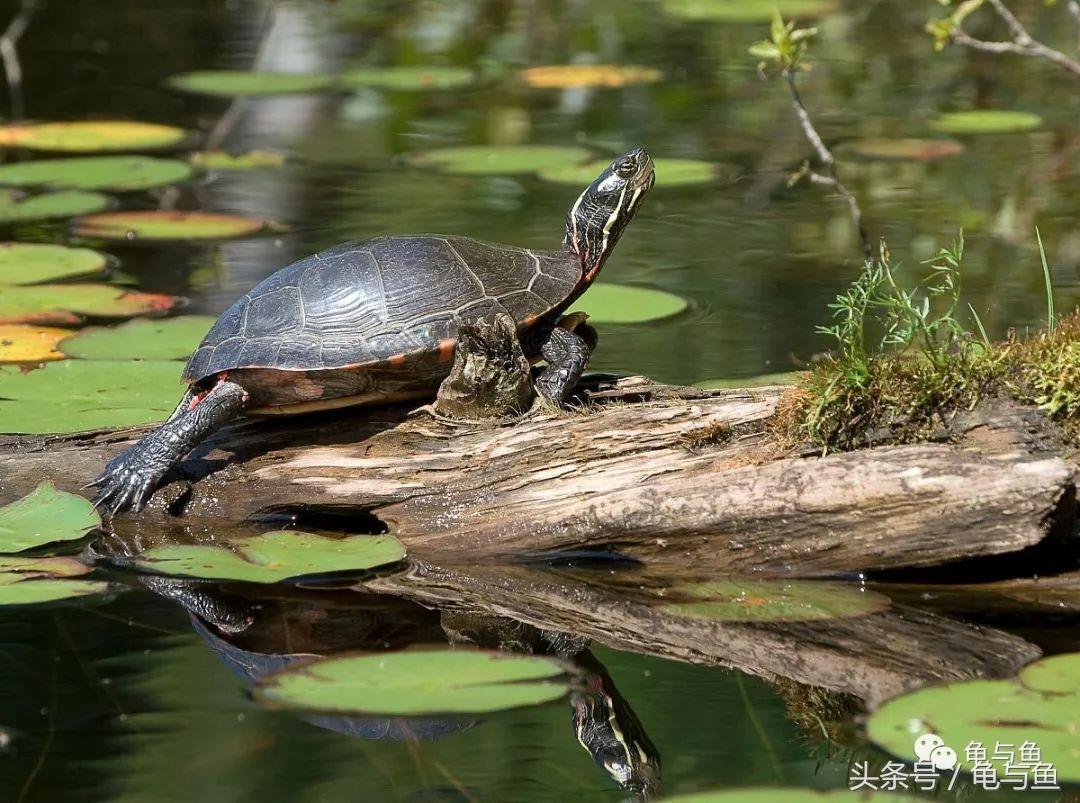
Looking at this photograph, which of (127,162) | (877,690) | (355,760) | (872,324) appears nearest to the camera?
(355,760)

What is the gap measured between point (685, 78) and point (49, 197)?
214 inches

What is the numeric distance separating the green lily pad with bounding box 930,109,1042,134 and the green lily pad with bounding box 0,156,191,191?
5048mm

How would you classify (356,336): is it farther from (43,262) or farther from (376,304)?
(43,262)

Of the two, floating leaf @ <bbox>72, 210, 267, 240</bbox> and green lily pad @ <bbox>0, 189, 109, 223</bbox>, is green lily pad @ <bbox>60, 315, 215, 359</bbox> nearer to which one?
floating leaf @ <bbox>72, 210, 267, 240</bbox>

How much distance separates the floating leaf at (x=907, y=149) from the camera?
9.73 m

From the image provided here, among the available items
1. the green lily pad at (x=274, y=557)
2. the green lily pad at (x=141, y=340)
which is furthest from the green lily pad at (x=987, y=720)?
the green lily pad at (x=141, y=340)

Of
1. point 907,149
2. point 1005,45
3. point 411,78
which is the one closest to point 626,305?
point 1005,45

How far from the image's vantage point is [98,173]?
9.54 m

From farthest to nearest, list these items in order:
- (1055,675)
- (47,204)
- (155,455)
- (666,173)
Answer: (666,173)
(47,204)
(155,455)
(1055,675)

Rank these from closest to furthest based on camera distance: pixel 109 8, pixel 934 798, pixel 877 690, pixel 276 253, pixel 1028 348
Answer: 1. pixel 934 798
2. pixel 877 690
3. pixel 1028 348
4. pixel 276 253
5. pixel 109 8

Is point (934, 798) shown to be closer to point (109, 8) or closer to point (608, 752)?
point (608, 752)

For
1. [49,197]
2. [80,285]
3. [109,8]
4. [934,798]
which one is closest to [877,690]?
[934,798]

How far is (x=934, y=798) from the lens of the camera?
10.1 feet

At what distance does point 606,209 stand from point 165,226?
3883 millimetres
